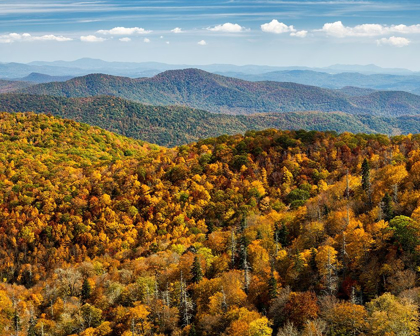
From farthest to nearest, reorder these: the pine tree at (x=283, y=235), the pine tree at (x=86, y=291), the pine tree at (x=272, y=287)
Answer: the pine tree at (x=283, y=235), the pine tree at (x=86, y=291), the pine tree at (x=272, y=287)

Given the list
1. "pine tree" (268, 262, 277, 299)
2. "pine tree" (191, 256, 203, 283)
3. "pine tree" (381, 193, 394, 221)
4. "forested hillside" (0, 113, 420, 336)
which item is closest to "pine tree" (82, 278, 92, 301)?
"forested hillside" (0, 113, 420, 336)

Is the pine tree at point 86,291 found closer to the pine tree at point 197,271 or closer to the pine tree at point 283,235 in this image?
the pine tree at point 197,271

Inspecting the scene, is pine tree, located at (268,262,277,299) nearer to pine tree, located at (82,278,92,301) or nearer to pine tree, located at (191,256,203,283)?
pine tree, located at (191,256,203,283)

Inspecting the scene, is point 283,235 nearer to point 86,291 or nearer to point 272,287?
point 272,287

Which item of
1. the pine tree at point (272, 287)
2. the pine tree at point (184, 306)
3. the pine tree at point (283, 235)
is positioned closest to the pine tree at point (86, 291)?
the pine tree at point (184, 306)

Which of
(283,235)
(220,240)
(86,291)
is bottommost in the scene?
(86,291)

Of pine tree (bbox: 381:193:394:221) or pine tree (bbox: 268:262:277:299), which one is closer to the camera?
pine tree (bbox: 268:262:277:299)

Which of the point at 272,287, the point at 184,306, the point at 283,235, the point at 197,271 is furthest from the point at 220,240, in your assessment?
the point at 272,287

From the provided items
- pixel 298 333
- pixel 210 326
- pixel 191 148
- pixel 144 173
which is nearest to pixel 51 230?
pixel 144 173

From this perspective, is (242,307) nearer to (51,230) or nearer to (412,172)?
(412,172)
